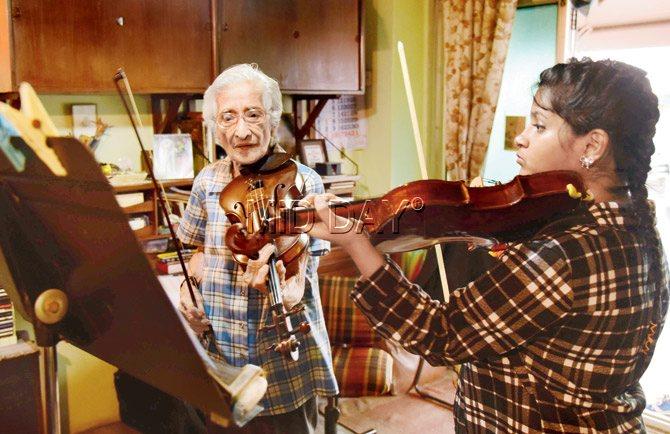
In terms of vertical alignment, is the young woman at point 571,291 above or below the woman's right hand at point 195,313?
above

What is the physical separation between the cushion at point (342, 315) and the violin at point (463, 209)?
1620mm

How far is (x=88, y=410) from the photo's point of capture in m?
2.69

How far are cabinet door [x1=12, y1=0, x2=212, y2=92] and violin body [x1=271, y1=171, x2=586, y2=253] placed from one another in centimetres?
139

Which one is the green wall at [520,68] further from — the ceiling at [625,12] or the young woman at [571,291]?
the young woman at [571,291]

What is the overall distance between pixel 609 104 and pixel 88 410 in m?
2.47

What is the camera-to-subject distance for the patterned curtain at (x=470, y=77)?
3012 mm

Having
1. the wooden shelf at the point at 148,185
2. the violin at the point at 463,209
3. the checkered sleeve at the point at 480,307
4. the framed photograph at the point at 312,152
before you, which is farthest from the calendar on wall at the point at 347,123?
the checkered sleeve at the point at 480,307

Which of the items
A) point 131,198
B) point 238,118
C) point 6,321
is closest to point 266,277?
point 238,118

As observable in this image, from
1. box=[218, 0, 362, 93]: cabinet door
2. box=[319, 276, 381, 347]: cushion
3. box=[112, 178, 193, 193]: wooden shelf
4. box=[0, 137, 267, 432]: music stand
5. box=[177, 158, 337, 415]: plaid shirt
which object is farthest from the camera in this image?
box=[319, 276, 381, 347]: cushion

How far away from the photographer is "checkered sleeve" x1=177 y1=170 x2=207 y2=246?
1.65m

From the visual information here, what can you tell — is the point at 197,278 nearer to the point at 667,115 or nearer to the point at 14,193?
the point at 14,193

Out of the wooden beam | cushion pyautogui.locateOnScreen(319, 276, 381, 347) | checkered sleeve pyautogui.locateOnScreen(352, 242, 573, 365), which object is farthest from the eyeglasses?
the wooden beam

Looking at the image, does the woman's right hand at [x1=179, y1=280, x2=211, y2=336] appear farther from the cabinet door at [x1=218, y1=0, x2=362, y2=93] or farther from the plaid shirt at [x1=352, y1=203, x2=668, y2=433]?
the cabinet door at [x1=218, y1=0, x2=362, y2=93]

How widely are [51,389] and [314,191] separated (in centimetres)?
84
